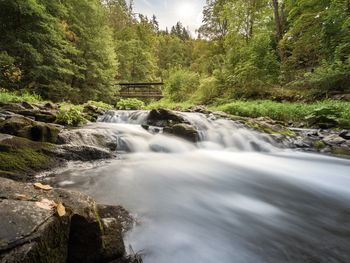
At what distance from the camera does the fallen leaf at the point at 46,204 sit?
65.5 inches

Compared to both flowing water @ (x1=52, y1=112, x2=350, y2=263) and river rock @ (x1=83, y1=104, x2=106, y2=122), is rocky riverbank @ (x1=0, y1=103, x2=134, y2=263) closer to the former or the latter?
flowing water @ (x1=52, y1=112, x2=350, y2=263)

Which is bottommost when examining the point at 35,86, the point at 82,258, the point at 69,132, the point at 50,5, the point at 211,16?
the point at 82,258

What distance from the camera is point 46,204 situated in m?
1.71

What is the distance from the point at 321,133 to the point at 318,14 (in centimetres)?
764

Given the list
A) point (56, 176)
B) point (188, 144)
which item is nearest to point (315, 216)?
point (56, 176)

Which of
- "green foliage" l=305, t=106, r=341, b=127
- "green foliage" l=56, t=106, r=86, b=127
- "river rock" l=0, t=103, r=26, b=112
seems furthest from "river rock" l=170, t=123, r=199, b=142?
"green foliage" l=305, t=106, r=341, b=127

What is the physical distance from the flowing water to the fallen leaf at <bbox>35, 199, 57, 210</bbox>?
0.85 meters

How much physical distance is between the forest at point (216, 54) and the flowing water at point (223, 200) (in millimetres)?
7234

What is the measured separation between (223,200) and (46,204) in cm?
261

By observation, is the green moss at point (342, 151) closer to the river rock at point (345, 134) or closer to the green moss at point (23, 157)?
the river rock at point (345, 134)

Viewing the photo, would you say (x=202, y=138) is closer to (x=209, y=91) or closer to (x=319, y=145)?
(x=319, y=145)

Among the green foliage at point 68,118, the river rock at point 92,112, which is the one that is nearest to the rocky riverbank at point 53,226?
the green foliage at point 68,118

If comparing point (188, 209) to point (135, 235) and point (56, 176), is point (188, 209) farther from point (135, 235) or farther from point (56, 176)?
point (56, 176)

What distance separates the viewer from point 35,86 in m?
13.0
